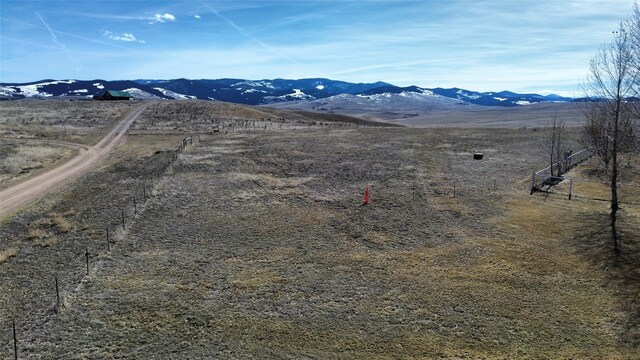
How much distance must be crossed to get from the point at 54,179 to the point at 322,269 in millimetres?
33666

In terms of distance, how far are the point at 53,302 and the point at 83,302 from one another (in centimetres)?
146

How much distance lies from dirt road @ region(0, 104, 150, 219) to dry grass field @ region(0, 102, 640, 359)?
209 centimetres

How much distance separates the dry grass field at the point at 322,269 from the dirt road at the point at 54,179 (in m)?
2.09

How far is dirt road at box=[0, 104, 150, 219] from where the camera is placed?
121 feet

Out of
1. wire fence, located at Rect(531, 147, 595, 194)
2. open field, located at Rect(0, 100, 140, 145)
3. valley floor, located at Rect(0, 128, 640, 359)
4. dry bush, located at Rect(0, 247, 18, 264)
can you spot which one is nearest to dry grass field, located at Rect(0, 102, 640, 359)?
valley floor, located at Rect(0, 128, 640, 359)

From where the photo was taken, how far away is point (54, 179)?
44.6m

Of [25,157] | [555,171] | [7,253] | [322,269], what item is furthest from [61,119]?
[555,171]

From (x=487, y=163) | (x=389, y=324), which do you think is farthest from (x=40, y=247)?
(x=487, y=163)

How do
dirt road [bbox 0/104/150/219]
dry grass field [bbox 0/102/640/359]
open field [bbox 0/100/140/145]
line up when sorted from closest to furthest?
dry grass field [bbox 0/102/640/359], dirt road [bbox 0/104/150/219], open field [bbox 0/100/140/145]

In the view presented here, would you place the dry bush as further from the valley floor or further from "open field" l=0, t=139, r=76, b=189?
"open field" l=0, t=139, r=76, b=189

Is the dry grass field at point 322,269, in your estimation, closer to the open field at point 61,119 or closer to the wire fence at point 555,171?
the wire fence at point 555,171

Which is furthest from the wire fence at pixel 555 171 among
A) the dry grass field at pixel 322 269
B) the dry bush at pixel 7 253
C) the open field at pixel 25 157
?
the open field at pixel 25 157

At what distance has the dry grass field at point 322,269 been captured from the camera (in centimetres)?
1688

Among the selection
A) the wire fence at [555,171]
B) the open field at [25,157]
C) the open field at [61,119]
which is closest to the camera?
the wire fence at [555,171]
